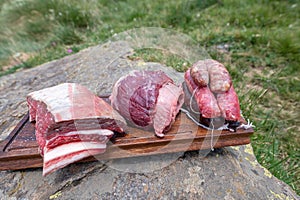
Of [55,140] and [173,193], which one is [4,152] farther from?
[173,193]

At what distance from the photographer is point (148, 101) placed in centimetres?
118

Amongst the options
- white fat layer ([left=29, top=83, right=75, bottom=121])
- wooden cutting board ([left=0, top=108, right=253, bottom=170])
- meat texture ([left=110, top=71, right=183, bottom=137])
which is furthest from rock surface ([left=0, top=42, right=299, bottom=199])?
white fat layer ([left=29, top=83, right=75, bottom=121])

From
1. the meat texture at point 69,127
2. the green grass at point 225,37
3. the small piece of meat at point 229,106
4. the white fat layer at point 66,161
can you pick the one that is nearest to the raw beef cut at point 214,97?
the small piece of meat at point 229,106

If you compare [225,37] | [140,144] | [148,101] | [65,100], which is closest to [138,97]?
[148,101]

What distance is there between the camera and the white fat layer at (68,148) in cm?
105

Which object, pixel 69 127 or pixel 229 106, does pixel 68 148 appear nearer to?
pixel 69 127

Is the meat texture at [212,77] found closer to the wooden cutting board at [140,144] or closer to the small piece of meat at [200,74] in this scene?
the small piece of meat at [200,74]

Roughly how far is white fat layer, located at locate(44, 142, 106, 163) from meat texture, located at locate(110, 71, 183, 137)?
0.21 metres

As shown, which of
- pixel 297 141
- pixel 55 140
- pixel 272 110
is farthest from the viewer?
pixel 272 110

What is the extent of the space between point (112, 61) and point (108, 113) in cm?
117

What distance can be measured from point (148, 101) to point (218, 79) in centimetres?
33

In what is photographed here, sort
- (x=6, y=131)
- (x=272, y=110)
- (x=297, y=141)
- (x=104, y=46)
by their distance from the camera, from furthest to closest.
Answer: (x=104, y=46) → (x=272, y=110) → (x=297, y=141) → (x=6, y=131)

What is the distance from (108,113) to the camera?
1.16m

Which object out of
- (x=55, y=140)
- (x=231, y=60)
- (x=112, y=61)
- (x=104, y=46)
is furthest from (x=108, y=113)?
(x=231, y=60)
